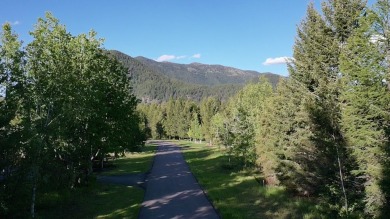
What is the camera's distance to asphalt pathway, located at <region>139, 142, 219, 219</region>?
18422 mm

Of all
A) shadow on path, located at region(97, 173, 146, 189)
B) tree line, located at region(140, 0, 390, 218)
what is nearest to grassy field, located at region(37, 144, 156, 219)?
shadow on path, located at region(97, 173, 146, 189)

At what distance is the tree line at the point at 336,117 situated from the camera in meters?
14.7

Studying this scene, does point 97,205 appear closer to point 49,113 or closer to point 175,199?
point 175,199

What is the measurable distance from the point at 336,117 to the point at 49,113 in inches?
551

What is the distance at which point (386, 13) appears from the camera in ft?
47.9

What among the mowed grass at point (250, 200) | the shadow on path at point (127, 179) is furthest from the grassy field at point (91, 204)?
the mowed grass at point (250, 200)

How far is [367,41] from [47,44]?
17570 millimetres

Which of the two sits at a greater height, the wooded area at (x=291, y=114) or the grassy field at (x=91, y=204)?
the wooded area at (x=291, y=114)

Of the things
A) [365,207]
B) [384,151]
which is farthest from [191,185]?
[384,151]

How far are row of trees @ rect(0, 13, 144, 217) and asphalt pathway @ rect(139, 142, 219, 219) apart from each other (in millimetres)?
4597

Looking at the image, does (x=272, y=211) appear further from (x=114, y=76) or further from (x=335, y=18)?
(x=114, y=76)

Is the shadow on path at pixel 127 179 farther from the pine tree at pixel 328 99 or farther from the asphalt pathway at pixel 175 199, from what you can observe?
the pine tree at pixel 328 99

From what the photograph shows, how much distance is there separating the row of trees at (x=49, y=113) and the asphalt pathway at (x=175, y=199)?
4597 mm

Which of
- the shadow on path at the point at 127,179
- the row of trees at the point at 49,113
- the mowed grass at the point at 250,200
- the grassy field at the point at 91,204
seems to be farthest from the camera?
the shadow on path at the point at 127,179
